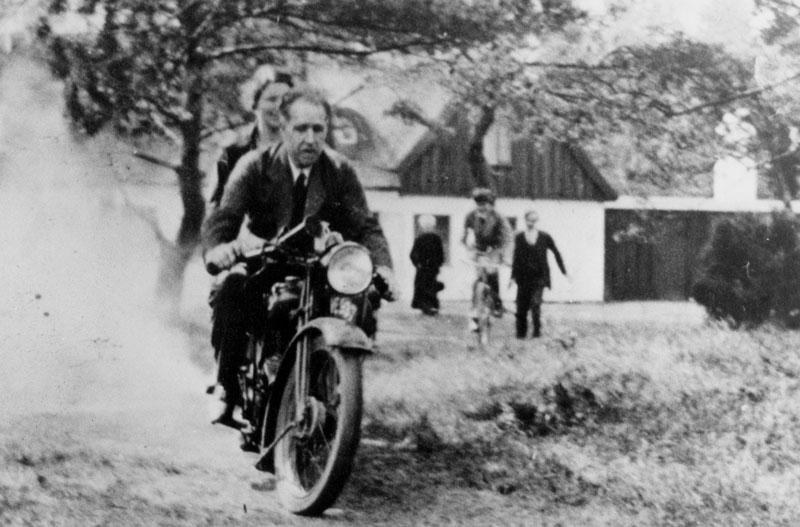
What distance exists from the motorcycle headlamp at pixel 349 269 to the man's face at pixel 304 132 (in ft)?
2.69

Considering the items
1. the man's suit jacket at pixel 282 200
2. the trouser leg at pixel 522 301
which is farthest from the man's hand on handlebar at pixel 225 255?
the trouser leg at pixel 522 301

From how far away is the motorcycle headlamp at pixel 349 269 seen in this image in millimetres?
3232

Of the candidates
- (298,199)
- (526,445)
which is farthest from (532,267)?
(298,199)

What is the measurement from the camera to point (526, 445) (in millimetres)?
4480

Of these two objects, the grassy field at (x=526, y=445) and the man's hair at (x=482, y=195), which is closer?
the grassy field at (x=526, y=445)

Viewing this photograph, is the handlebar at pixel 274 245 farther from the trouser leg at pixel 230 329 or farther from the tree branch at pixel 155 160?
the tree branch at pixel 155 160

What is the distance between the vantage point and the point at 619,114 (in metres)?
5.28

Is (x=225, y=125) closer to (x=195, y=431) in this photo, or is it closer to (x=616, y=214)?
(x=195, y=431)

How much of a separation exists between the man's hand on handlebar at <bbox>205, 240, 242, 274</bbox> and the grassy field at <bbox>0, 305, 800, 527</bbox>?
96 cm

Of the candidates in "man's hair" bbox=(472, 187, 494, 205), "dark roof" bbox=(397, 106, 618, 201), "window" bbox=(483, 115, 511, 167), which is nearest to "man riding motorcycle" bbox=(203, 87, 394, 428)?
"dark roof" bbox=(397, 106, 618, 201)

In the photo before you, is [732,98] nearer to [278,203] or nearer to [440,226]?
[440,226]

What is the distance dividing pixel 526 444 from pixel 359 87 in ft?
7.27

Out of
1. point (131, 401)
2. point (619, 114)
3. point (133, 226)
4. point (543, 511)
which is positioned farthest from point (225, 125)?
point (543, 511)

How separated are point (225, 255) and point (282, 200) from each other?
44cm
